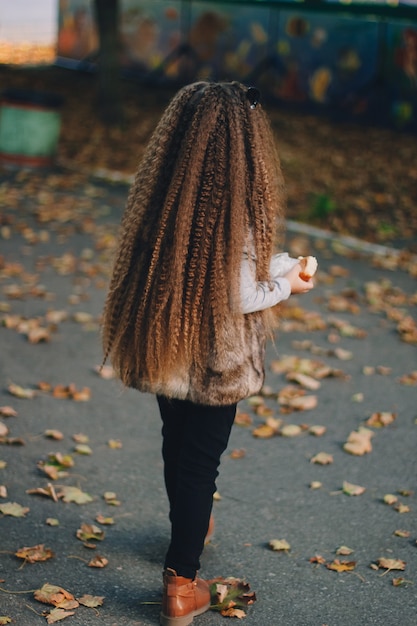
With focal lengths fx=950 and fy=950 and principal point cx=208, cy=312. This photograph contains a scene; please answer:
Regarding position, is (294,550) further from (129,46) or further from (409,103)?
(129,46)

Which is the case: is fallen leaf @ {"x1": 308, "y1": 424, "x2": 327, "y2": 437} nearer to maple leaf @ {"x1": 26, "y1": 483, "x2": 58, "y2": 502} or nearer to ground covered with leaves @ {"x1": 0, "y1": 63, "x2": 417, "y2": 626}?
ground covered with leaves @ {"x1": 0, "y1": 63, "x2": 417, "y2": 626}

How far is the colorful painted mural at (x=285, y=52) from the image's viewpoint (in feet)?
48.5

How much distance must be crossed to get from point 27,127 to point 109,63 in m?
3.16

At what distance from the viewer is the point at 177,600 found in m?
3.22

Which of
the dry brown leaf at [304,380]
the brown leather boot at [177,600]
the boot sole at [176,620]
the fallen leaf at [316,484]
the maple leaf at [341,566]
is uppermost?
the brown leather boot at [177,600]

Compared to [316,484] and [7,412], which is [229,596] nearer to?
[316,484]

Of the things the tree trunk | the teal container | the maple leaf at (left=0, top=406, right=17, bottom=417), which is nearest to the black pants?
the maple leaf at (left=0, top=406, right=17, bottom=417)

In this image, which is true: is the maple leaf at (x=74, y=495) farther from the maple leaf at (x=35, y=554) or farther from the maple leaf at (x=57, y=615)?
the maple leaf at (x=57, y=615)

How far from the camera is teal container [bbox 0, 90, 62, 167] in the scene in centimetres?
1134

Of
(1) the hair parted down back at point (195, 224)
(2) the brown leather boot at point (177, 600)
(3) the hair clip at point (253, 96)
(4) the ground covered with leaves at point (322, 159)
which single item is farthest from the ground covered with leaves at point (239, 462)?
(3) the hair clip at point (253, 96)

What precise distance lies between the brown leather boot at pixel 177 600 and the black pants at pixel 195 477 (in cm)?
3

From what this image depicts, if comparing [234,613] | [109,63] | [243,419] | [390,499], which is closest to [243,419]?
[243,419]

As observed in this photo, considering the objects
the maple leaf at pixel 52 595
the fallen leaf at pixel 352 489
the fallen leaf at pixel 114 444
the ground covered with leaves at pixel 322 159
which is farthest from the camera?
the ground covered with leaves at pixel 322 159

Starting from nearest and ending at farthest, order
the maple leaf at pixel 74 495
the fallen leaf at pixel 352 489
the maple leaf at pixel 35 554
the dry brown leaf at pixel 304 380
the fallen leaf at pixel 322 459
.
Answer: the maple leaf at pixel 35 554 → the maple leaf at pixel 74 495 → the fallen leaf at pixel 352 489 → the fallen leaf at pixel 322 459 → the dry brown leaf at pixel 304 380
